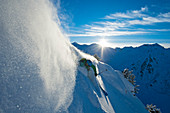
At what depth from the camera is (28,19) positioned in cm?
746

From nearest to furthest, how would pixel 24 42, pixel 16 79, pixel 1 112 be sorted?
pixel 1 112 < pixel 16 79 < pixel 24 42

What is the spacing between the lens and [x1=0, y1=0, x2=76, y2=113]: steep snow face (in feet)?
15.3

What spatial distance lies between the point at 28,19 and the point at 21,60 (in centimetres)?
333

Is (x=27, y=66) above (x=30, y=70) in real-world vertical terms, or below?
above

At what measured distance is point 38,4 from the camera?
895 cm

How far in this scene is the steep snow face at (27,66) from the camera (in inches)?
183

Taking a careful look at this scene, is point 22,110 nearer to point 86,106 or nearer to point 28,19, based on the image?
point 86,106

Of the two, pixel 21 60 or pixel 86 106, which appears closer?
pixel 21 60

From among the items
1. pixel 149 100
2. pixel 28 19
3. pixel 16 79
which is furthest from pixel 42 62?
pixel 149 100

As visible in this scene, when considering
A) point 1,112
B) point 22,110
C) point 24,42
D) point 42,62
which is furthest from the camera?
point 42,62

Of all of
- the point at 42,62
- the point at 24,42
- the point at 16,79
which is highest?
the point at 24,42

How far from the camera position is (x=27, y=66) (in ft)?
19.2

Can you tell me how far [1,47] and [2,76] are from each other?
5.00 feet

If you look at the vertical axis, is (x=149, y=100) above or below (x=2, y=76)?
below
